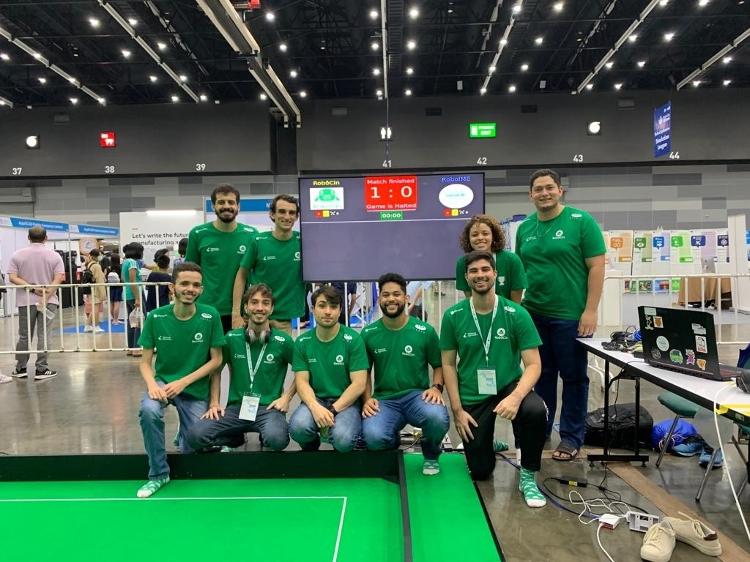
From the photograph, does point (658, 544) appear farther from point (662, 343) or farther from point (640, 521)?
point (662, 343)

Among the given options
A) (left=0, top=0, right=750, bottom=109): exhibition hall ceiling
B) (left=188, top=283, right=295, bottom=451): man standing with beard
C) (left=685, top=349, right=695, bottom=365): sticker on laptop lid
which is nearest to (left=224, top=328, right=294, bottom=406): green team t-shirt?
(left=188, top=283, right=295, bottom=451): man standing with beard

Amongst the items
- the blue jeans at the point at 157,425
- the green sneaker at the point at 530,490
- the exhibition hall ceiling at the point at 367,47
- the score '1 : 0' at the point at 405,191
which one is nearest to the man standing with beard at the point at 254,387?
the blue jeans at the point at 157,425

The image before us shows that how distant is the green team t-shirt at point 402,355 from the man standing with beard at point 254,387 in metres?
0.58

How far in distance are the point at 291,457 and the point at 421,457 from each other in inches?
34.8

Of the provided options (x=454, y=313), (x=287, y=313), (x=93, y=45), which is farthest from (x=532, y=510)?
(x=93, y=45)

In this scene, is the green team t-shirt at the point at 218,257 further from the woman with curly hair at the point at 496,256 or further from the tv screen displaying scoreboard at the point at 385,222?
the woman with curly hair at the point at 496,256

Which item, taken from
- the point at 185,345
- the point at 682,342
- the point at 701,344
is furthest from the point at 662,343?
the point at 185,345

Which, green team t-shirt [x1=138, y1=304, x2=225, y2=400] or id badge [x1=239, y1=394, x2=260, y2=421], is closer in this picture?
id badge [x1=239, y1=394, x2=260, y2=421]

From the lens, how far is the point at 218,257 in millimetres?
3750

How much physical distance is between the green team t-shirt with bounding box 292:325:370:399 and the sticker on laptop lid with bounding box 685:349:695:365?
1.78 meters

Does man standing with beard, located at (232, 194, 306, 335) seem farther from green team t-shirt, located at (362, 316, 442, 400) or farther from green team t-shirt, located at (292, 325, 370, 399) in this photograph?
green team t-shirt, located at (362, 316, 442, 400)

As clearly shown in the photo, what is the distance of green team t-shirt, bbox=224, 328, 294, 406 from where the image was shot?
3.42 m

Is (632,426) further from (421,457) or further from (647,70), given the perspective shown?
(647,70)

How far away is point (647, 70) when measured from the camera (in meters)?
12.1
